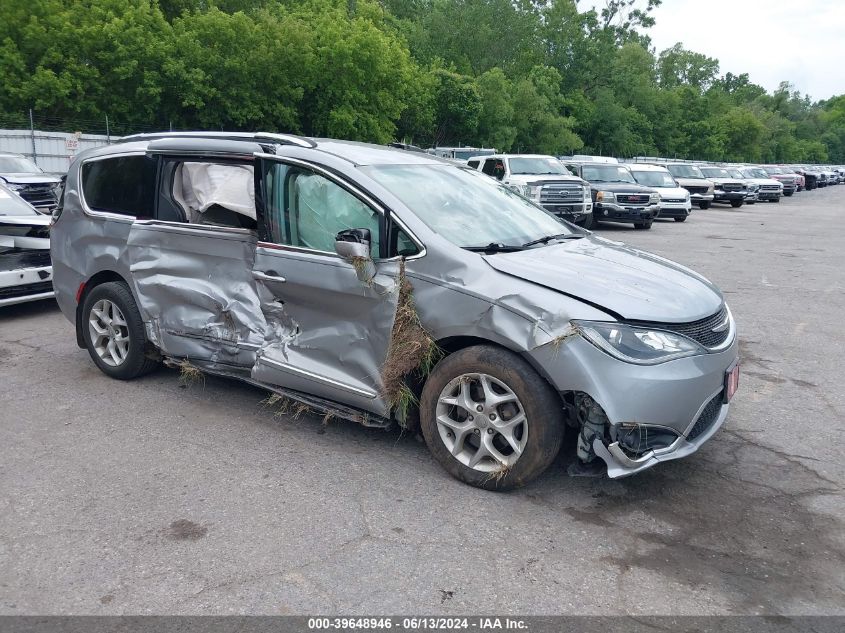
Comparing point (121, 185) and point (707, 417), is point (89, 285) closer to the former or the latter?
point (121, 185)

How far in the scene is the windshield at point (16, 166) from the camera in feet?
46.1

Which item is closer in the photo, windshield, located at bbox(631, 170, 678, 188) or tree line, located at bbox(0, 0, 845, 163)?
windshield, located at bbox(631, 170, 678, 188)

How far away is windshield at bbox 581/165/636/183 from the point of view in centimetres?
2205

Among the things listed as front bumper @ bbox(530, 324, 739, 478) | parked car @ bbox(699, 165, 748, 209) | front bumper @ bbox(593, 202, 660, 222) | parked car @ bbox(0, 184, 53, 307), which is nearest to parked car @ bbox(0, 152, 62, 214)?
parked car @ bbox(0, 184, 53, 307)

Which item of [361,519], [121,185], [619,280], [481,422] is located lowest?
[361,519]

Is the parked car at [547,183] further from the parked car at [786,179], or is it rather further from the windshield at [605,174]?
the parked car at [786,179]

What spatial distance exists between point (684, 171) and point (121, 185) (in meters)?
30.1

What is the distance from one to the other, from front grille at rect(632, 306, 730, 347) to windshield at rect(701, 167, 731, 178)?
105ft

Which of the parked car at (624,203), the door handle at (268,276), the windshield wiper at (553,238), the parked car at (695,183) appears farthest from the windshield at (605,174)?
the door handle at (268,276)

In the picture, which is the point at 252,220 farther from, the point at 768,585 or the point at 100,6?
the point at 100,6

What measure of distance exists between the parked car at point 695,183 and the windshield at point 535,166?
12375 mm

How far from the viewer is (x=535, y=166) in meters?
19.7

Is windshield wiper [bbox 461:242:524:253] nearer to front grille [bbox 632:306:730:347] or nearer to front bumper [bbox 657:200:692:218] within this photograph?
front grille [bbox 632:306:730:347]

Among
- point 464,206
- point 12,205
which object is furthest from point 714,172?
point 464,206
